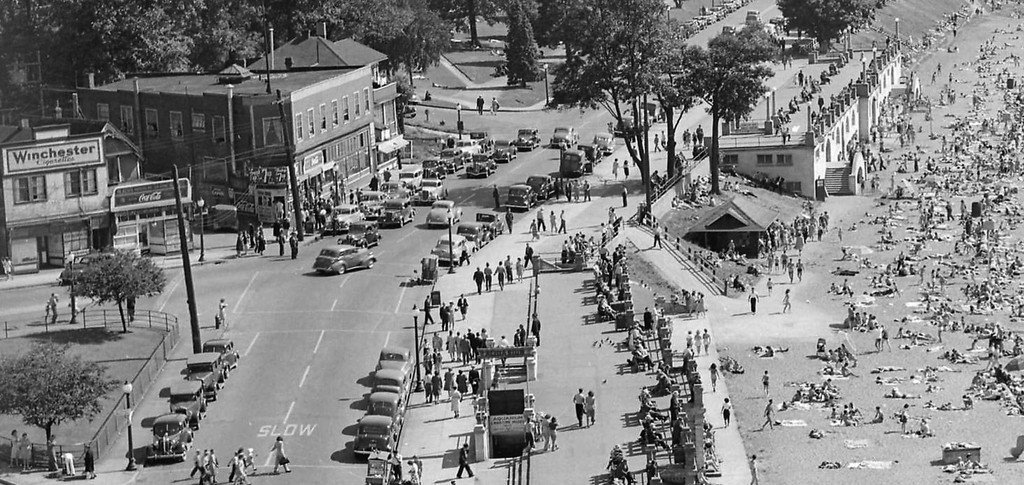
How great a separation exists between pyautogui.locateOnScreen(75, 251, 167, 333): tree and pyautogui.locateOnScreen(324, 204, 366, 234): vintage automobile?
1877 centimetres

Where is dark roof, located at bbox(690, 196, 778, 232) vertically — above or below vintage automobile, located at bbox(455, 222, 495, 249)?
below

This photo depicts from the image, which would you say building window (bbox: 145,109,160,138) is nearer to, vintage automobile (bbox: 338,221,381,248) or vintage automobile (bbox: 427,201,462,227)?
vintage automobile (bbox: 338,221,381,248)

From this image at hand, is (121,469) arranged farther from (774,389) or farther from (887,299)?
(887,299)

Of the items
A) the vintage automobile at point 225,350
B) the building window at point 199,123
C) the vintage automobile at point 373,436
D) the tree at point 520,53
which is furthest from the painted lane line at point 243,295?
the tree at point 520,53

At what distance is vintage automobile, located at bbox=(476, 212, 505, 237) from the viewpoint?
99062 mm

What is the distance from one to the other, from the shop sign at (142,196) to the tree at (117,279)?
1231cm

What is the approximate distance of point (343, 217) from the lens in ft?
334

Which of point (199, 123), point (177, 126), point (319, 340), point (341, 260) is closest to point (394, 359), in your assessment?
point (319, 340)

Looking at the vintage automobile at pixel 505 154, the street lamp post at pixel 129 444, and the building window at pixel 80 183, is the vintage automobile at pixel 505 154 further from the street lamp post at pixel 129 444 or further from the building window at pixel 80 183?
the street lamp post at pixel 129 444

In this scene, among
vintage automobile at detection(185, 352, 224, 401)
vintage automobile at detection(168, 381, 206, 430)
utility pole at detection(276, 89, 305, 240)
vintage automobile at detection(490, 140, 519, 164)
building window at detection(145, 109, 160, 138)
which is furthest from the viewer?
vintage automobile at detection(490, 140, 519, 164)

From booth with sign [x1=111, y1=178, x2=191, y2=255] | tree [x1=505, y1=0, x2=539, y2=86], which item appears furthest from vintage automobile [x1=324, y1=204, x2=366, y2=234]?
tree [x1=505, y1=0, x2=539, y2=86]

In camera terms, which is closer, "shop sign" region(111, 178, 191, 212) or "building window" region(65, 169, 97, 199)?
"building window" region(65, 169, 97, 199)

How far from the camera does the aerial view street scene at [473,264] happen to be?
68.7 m

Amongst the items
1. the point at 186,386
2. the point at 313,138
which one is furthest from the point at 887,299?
the point at 186,386
